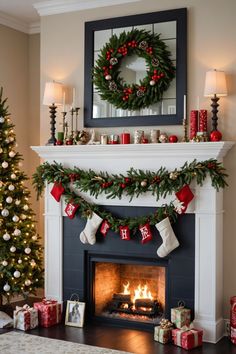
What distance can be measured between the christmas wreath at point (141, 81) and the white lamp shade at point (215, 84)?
0.44 meters

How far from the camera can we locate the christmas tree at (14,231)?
18.0 feet

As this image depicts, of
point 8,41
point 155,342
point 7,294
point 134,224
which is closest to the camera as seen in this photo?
point 155,342

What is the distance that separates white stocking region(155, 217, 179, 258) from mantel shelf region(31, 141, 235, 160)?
1.99 ft

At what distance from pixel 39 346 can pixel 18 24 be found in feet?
12.2

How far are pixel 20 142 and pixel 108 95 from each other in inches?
65.7

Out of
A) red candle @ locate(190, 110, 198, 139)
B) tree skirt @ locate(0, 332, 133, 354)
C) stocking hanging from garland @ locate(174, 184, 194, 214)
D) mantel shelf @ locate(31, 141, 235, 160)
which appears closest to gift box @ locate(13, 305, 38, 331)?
tree skirt @ locate(0, 332, 133, 354)

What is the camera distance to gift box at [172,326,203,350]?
4.52 meters

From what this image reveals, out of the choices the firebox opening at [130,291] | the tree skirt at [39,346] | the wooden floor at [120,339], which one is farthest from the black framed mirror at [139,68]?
the tree skirt at [39,346]

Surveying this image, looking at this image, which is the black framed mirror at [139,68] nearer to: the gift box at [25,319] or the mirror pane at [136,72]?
the mirror pane at [136,72]

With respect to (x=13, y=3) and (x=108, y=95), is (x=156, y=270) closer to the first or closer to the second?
(x=108, y=95)

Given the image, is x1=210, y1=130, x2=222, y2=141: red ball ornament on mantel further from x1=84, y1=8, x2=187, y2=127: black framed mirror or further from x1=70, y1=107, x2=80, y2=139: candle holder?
x1=70, y1=107, x2=80, y2=139: candle holder

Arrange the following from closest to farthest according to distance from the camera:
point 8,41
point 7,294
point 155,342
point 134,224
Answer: point 155,342, point 134,224, point 7,294, point 8,41

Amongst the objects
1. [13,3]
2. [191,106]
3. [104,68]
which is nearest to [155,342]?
[191,106]

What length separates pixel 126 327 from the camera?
16.9 feet
